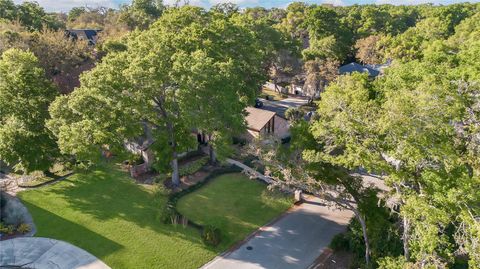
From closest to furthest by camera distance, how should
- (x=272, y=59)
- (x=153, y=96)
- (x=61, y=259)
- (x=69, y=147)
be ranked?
1. (x=61, y=259)
2. (x=69, y=147)
3. (x=153, y=96)
4. (x=272, y=59)

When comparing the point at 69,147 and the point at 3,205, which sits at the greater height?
the point at 69,147

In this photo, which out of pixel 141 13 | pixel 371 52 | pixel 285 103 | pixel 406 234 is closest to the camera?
pixel 406 234

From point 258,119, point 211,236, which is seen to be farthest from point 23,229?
point 258,119

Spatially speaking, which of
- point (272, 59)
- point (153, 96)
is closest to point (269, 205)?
point (153, 96)

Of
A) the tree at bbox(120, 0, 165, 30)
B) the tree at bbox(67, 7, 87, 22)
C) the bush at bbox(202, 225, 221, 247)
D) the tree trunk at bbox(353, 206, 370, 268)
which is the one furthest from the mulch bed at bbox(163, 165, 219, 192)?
the tree at bbox(67, 7, 87, 22)

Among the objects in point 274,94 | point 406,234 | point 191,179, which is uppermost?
point 274,94

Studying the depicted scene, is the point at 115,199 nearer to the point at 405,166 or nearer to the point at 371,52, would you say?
the point at 405,166

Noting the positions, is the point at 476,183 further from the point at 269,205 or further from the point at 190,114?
the point at 190,114

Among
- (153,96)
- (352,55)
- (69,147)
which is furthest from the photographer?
(352,55)
